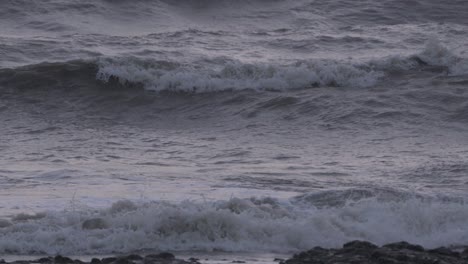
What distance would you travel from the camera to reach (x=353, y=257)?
7.42 metres

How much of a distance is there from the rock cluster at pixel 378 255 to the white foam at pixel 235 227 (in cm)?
85

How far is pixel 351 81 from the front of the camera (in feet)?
56.2

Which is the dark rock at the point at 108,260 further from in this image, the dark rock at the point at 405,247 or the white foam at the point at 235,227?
the dark rock at the point at 405,247

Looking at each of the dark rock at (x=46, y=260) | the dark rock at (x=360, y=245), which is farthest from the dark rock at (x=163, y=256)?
the dark rock at (x=360, y=245)

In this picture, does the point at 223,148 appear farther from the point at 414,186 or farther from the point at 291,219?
the point at 291,219

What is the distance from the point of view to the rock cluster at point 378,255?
7.26 metres

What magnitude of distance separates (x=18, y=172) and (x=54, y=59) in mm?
7501

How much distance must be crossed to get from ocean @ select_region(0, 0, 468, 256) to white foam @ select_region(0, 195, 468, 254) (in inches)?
0.7

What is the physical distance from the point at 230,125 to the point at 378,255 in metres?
7.42

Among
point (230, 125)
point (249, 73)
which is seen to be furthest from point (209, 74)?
point (230, 125)

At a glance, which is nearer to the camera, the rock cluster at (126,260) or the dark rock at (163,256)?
the rock cluster at (126,260)

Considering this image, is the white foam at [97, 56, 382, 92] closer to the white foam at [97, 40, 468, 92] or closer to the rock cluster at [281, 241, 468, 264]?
the white foam at [97, 40, 468, 92]

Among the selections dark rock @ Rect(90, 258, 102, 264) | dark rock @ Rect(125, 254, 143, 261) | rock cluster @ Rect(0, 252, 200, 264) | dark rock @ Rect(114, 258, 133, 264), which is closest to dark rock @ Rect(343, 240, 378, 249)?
rock cluster @ Rect(0, 252, 200, 264)

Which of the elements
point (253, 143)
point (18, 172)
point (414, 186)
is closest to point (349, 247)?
point (414, 186)
